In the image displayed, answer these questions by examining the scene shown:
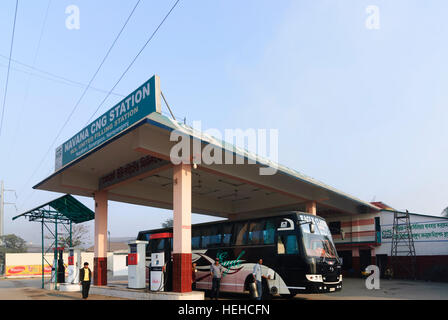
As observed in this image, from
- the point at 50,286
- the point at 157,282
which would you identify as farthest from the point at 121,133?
the point at 50,286

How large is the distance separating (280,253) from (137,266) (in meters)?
6.04

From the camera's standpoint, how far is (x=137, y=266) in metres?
17.2

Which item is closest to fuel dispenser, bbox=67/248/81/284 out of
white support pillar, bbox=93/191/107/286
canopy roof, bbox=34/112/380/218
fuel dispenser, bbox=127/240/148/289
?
white support pillar, bbox=93/191/107/286

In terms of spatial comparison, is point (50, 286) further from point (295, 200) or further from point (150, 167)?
point (295, 200)

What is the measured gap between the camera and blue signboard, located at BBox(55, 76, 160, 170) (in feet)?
44.0

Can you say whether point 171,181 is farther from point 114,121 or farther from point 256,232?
point 114,121

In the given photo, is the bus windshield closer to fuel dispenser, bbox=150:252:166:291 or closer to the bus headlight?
the bus headlight

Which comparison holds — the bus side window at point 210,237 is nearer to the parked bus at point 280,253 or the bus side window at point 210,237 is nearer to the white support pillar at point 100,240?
the parked bus at point 280,253

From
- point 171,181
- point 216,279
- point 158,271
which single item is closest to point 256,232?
point 216,279

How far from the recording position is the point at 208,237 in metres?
19.4

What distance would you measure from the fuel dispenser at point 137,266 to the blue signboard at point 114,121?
453cm

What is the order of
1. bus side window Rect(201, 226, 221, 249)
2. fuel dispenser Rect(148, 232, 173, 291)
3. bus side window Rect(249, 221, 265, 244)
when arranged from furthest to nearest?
bus side window Rect(201, 226, 221, 249)
bus side window Rect(249, 221, 265, 244)
fuel dispenser Rect(148, 232, 173, 291)

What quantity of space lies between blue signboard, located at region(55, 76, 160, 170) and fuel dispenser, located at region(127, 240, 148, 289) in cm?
453

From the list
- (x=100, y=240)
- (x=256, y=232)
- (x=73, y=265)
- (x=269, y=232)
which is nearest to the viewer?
(x=269, y=232)
